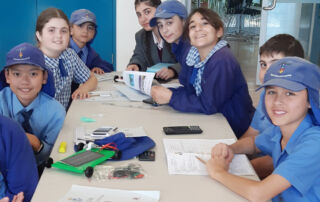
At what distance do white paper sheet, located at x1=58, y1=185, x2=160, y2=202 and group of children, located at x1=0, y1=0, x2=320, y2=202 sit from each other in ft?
0.84

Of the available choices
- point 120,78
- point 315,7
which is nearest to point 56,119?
point 120,78

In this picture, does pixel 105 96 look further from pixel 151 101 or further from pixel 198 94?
pixel 198 94

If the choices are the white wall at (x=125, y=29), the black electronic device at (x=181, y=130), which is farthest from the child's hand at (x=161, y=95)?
the white wall at (x=125, y=29)

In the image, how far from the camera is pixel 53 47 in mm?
2480

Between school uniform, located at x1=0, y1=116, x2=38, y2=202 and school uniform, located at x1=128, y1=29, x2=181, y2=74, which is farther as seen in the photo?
school uniform, located at x1=128, y1=29, x2=181, y2=74

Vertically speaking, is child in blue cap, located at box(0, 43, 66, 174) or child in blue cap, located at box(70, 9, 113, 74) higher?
child in blue cap, located at box(70, 9, 113, 74)

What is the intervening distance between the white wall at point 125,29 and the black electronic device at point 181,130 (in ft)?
11.3

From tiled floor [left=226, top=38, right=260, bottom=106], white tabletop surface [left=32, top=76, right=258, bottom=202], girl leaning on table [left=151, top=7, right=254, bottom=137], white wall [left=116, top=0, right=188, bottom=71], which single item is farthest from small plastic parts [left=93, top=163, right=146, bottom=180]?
white wall [left=116, top=0, right=188, bottom=71]

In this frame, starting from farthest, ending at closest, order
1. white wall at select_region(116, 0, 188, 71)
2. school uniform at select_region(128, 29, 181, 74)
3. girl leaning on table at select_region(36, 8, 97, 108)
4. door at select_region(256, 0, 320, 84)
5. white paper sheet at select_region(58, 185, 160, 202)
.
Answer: door at select_region(256, 0, 320, 84) → white wall at select_region(116, 0, 188, 71) → school uniform at select_region(128, 29, 181, 74) → girl leaning on table at select_region(36, 8, 97, 108) → white paper sheet at select_region(58, 185, 160, 202)

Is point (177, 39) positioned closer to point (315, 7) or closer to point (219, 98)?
point (219, 98)

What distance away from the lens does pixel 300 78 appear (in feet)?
4.26

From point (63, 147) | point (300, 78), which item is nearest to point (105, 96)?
point (63, 147)

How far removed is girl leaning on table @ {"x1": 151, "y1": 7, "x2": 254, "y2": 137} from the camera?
2.07m

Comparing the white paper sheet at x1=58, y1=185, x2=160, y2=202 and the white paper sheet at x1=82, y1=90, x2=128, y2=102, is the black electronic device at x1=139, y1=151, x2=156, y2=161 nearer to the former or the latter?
the white paper sheet at x1=58, y1=185, x2=160, y2=202
